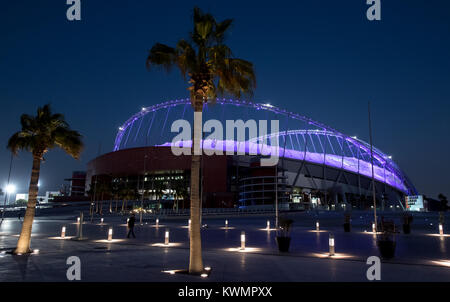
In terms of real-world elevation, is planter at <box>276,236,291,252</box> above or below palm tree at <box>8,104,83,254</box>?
below

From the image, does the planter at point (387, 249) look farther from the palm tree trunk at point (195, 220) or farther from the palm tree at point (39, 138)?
the palm tree at point (39, 138)

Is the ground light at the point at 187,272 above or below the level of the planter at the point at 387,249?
below

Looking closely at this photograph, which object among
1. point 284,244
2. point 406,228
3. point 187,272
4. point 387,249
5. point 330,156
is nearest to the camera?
point 187,272

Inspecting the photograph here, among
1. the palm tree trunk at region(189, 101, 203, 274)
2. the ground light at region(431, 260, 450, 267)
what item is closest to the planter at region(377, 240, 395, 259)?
the ground light at region(431, 260, 450, 267)

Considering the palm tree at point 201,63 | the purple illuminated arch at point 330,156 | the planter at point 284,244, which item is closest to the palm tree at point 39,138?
the palm tree at point 201,63

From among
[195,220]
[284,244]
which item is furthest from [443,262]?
[195,220]

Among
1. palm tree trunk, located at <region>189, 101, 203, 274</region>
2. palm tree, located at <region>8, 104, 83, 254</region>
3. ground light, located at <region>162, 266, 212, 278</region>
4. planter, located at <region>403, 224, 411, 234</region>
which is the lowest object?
ground light, located at <region>162, 266, 212, 278</region>

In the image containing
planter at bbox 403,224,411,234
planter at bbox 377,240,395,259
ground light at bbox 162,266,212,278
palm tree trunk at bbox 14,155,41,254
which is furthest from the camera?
planter at bbox 403,224,411,234

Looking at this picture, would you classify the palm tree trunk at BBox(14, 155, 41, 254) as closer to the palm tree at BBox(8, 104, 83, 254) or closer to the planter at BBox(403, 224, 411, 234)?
the palm tree at BBox(8, 104, 83, 254)

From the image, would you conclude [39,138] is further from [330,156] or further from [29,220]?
[330,156]

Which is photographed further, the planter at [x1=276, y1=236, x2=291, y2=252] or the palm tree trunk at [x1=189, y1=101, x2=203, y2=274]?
the planter at [x1=276, y1=236, x2=291, y2=252]

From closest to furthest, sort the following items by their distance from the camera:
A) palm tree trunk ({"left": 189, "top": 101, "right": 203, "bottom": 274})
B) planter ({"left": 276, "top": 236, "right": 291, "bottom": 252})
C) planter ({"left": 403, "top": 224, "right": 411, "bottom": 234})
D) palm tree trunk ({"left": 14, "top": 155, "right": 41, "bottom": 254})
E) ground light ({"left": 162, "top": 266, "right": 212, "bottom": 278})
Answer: ground light ({"left": 162, "top": 266, "right": 212, "bottom": 278}), palm tree trunk ({"left": 189, "top": 101, "right": 203, "bottom": 274}), palm tree trunk ({"left": 14, "top": 155, "right": 41, "bottom": 254}), planter ({"left": 276, "top": 236, "right": 291, "bottom": 252}), planter ({"left": 403, "top": 224, "right": 411, "bottom": 234})
